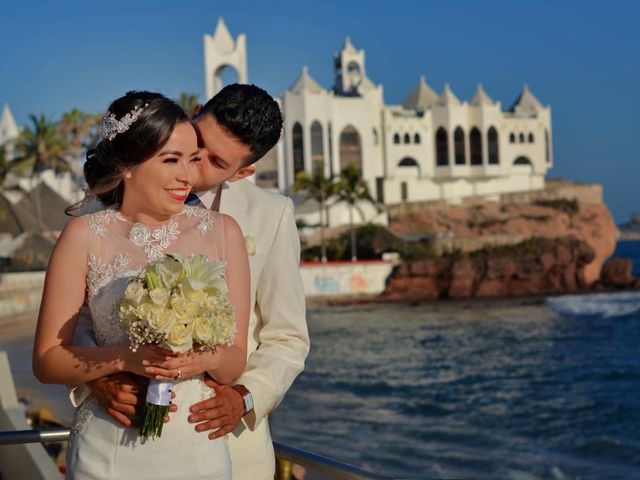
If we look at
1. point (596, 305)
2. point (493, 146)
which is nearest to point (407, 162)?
point (493, 146)

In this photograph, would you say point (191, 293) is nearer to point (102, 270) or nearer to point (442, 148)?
point (102, 270)

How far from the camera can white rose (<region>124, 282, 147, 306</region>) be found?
7.06ft

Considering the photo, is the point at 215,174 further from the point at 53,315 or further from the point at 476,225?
the point at 476,225

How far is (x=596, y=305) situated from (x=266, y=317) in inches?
1913

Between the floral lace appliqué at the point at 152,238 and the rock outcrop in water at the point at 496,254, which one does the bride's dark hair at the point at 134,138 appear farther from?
the rock outcrop in water at the point at 496,254

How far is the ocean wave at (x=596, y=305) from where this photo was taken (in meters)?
46.6

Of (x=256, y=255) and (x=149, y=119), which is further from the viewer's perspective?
(x=256, y=255)

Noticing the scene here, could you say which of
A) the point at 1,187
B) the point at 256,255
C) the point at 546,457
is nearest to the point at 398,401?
Answer: the point at 546,457

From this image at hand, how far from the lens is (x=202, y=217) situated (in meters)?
2.50

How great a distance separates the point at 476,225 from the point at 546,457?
39382 millimetres

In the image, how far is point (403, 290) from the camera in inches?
1932

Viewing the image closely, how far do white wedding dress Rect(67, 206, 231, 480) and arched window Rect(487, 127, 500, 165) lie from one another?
63064 millimetres

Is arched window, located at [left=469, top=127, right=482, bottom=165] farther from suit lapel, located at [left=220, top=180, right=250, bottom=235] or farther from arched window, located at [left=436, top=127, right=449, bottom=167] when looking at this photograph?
suit lapel, located at [left=220, top=180, right=250, bottom=235]

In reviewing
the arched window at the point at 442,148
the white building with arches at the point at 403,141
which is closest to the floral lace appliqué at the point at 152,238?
the white building with arches at the point at 403,141
